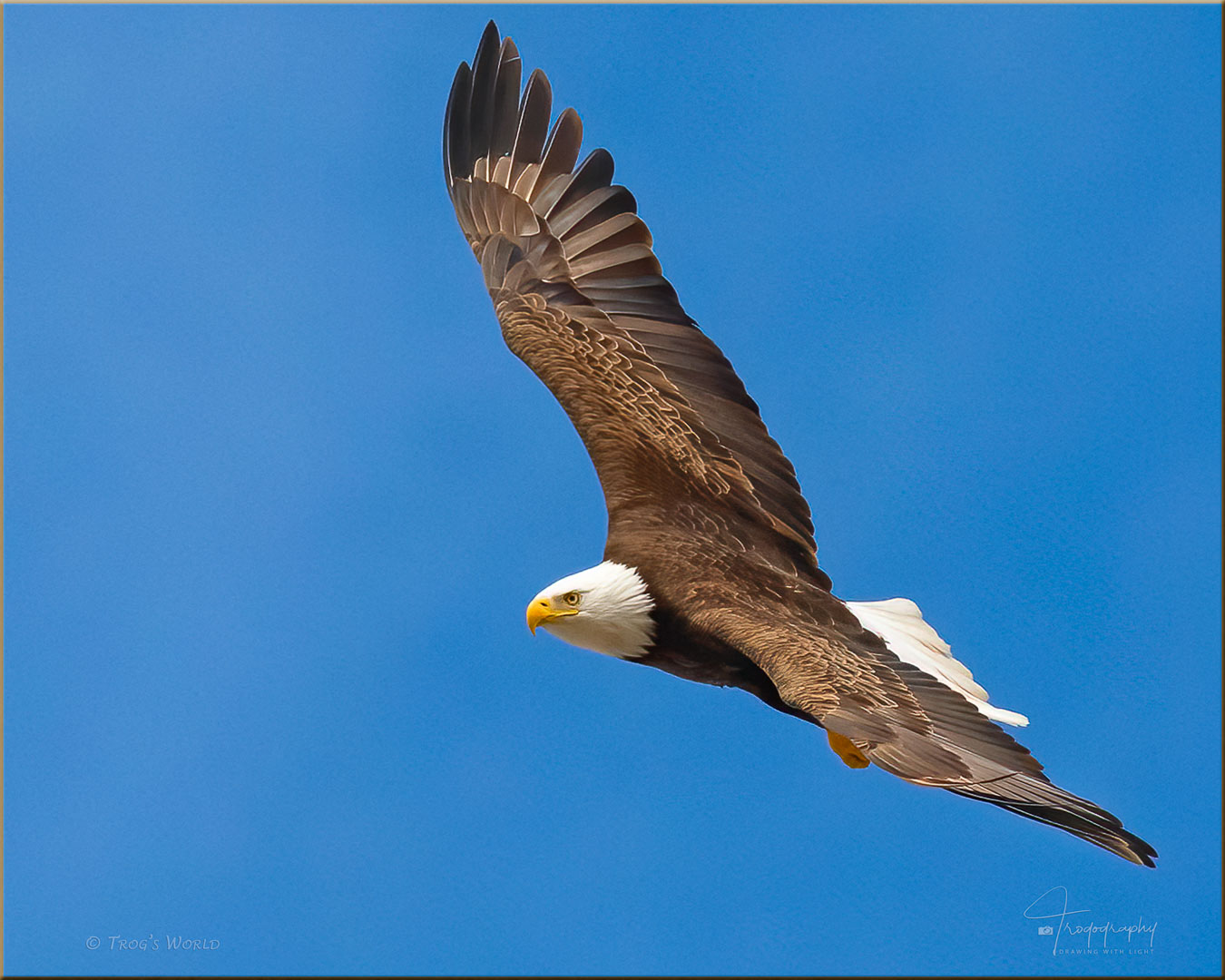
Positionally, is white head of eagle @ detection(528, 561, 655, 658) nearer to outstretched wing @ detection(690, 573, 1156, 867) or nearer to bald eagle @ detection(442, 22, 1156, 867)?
bald eagle @ detection(442, 22, 1156, 867)

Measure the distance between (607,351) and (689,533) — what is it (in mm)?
1127

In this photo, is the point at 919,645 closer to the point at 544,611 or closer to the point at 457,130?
the point at 544,611

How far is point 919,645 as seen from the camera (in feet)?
26.5

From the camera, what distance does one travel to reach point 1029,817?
554 centimetres

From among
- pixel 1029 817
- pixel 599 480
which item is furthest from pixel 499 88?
pixel 1029 817

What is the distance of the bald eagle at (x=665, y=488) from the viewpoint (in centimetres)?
649

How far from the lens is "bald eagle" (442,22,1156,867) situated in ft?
21.3

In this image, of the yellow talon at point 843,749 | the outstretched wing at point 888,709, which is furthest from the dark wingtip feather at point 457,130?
the yellow talon at point 843,749

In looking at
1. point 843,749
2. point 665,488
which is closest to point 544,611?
point 665,488

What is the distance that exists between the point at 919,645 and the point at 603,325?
7.28 feet

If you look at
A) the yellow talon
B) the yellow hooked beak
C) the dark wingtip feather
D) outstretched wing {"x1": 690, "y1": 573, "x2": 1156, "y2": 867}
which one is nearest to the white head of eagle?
the yellow hooked beak

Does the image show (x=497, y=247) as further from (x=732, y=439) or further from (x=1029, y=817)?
(x=1029, y=817)

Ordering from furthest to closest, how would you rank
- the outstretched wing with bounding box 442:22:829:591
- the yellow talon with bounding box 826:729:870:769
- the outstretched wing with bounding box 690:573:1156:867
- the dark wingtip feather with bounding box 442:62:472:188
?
1. the dark wingtip feather with bounding box 442:62:472:188
2. the outstretched wing with bounding box 442:22:829:591
3. the yellow talon with bounding box 826:729:870:769
4. the outstretched wing with bounding box 690:573:1156:867

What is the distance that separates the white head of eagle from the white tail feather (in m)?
0.99
